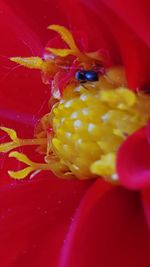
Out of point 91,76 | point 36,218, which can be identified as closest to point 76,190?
point 36,218

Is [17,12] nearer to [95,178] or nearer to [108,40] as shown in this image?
[108,40]

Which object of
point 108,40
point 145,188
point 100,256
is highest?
point 108,40

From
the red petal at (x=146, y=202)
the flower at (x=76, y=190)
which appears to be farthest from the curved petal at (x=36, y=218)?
the red petal at (x=146, y=202)

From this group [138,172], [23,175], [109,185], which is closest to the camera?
[138,172]

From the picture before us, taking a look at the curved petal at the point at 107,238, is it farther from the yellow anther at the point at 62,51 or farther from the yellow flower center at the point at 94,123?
the yellow anther at the point at 62,51

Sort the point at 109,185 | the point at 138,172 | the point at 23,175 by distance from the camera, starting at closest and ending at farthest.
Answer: the point at 138,172 → the point at 109,185 → the point at 23,175

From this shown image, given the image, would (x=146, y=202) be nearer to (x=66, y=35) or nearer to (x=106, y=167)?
(x=106, y=167)

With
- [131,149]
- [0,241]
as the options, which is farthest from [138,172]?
[0,241]

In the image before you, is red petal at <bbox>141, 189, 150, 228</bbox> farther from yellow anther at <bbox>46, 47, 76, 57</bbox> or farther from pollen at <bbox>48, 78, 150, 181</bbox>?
yellow anther at <bbox>46, 47, 76, 57</bbox>

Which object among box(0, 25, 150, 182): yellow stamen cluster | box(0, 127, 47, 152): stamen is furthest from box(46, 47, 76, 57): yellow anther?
box(0, 127, 47, 152): stamen
